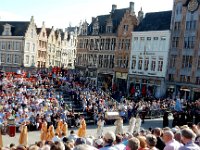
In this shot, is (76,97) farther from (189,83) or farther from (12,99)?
(189,83)

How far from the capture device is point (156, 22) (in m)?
48.4

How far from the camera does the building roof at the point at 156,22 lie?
4710 centimetres

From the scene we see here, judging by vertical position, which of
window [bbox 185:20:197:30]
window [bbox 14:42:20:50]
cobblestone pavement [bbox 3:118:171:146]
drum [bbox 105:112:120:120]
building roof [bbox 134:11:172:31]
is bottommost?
cobblestone pavement [bbox 3:118:171:146]

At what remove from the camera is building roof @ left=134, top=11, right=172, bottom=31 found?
4710 centimetres

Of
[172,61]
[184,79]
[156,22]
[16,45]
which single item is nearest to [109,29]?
[156,22]

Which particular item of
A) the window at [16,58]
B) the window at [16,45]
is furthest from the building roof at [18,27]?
the window at [16,58]

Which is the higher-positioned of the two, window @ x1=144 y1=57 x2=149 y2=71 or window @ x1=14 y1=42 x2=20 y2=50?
window @ x1=14 y1=42 x2=20 y2=50

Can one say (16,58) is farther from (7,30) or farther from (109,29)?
(109,29)

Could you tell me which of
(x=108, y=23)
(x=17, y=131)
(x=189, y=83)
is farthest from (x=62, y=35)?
(x=17, y=131)

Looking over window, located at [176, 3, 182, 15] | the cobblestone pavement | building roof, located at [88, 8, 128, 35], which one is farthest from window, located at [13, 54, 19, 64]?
the cobblestone pavement

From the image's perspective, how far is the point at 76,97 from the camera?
113 ft

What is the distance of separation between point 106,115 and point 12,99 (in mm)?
8135

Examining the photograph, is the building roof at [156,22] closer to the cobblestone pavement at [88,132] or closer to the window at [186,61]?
the window at [186,61]

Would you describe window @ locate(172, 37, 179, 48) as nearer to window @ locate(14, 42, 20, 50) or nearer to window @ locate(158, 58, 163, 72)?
window @ locate(158, 58, 163, 72)
